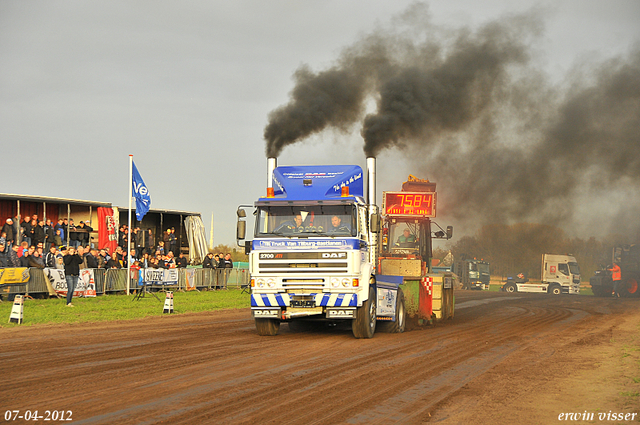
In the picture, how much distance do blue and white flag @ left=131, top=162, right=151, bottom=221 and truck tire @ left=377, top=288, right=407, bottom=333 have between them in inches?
546

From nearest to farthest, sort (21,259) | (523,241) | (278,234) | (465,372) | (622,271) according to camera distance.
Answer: (465,372) < (278,234) < (21,259) < (622,271) < (523,241)

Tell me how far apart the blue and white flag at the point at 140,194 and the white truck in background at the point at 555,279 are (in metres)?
35.3

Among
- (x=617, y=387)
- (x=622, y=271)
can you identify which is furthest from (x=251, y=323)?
(x=622, y=271)

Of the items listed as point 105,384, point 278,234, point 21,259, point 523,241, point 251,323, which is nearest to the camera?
point 105,384

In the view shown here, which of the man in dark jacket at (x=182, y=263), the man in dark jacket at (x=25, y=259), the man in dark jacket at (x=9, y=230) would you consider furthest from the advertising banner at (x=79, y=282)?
the man in dark jacket at (x=182, y=263)

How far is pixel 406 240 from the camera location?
22609mm

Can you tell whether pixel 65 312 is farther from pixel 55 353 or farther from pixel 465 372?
pixel 465 372

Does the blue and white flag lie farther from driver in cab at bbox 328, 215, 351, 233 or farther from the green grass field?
driver in cab at bbox 328, 215, 351, 233

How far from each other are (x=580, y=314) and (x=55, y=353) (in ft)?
65.4

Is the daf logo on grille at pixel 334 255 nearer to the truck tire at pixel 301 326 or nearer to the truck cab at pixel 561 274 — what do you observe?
the truck tire at pixel 301 326

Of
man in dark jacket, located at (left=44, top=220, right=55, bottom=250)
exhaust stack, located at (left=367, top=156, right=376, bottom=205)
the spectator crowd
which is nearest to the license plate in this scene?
exhaust stack, located at (left=367, top=156, right=376, bottom=205)

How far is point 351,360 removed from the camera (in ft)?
34.8

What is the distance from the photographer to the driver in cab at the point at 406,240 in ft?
73.7

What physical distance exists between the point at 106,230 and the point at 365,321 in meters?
20.3
